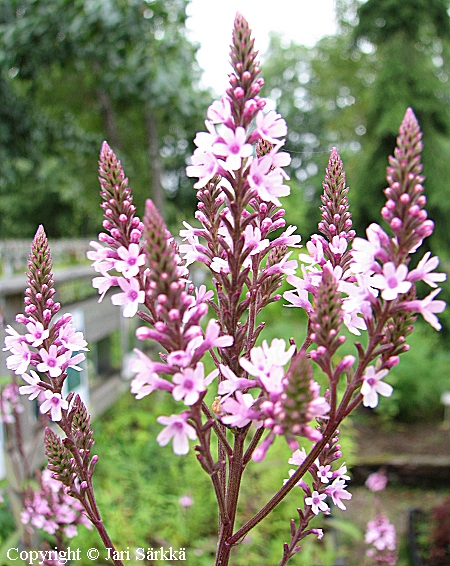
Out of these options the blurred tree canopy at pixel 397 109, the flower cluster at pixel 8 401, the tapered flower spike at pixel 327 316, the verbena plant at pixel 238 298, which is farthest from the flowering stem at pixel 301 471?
the blurred tree canopy at pixel 397 109

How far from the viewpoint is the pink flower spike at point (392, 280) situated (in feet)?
1.98

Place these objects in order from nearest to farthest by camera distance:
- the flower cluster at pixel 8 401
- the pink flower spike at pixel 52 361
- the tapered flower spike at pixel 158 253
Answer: the tapered flower spike at pixel 158 253
the pink flower spike at pixel 52 361
the flower cluster at pixel 8 401

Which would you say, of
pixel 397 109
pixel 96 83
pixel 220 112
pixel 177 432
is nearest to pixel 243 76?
pixel 220 112

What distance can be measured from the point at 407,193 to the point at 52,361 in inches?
22.3

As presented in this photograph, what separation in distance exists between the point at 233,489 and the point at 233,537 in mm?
71

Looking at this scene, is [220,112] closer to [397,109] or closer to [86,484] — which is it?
[86,484]

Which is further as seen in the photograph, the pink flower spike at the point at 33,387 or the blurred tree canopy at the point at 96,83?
the blurred tree canopy at the point at 96,83

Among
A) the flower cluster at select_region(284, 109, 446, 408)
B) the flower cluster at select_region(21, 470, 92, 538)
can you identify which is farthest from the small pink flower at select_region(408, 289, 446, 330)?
the flower cluster at select_region(21, 470, 92, 538)

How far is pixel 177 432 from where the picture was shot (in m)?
0.63

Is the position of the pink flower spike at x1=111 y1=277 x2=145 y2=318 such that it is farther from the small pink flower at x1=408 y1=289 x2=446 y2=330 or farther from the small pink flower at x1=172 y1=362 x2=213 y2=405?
the small pink flower at x1=408 y1=289 x2=446 y2=330

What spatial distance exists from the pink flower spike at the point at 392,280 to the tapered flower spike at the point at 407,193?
30 millimetres

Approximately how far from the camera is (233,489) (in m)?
0.74

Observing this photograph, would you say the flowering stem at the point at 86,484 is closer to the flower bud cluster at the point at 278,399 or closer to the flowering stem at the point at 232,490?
the flowering stem at the point at 232,490

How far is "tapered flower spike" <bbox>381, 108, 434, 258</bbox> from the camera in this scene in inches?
24.2
